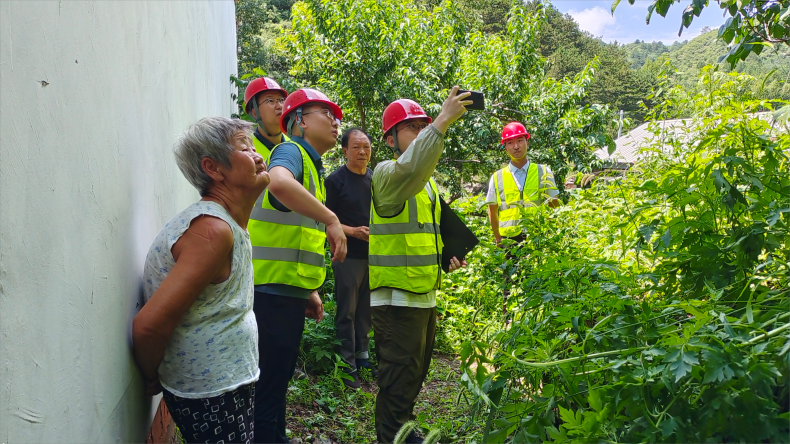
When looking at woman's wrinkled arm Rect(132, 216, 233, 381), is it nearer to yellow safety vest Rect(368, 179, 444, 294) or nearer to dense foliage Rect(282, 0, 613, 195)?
yellow safety vest Rect(368, 179, 444, 294)

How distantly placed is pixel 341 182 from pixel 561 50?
4728 cm

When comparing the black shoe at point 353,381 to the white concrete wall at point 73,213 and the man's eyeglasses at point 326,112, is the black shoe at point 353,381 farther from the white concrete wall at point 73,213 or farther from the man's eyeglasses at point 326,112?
the white concrete wall at point 73,213

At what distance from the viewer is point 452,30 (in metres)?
9.85

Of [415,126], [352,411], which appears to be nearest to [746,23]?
[415,126]

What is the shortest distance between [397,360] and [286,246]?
Result: 83cm

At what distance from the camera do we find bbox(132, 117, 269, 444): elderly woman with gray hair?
1.61 meters

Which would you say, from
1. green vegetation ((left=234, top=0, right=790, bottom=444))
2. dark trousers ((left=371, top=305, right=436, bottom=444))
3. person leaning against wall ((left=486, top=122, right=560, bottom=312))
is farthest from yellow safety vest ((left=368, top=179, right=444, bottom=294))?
person leaning against wall ((left=486, top=122, right=560, bottom=312))

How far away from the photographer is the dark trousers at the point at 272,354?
2.64 m

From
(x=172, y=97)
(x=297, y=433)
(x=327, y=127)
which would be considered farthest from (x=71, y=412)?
(x=297, y=433)

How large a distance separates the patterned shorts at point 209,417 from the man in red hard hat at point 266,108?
2291mm

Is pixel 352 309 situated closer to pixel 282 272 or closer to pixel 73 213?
pixel 282 272

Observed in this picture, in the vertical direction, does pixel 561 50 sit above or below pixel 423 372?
above

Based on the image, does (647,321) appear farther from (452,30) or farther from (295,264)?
(452,30)

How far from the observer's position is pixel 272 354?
2.64 m
